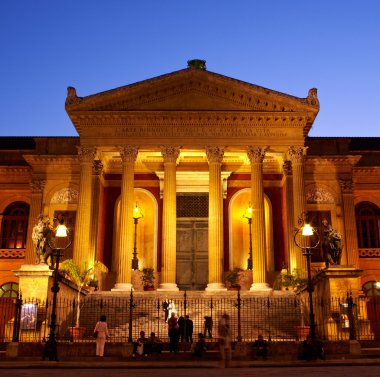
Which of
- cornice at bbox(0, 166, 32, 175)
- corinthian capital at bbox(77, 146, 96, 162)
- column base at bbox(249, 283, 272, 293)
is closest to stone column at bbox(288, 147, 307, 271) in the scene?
column base at bbox(249, 283, 272, 293)

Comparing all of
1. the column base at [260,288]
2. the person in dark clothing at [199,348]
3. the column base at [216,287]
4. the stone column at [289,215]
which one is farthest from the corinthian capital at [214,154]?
the person in dark clothing at [199,348]

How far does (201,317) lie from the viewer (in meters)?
25.1

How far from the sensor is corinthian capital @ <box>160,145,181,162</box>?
104 ft

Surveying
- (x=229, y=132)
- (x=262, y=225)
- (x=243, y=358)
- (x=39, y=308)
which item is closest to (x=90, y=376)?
(x=243, y=358)

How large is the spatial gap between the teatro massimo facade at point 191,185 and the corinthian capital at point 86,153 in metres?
0.05

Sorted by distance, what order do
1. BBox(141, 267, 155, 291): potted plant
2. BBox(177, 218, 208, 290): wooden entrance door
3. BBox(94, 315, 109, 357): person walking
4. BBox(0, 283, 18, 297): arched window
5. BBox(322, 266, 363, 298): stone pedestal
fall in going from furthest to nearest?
1. BBox(0, 283, 18, 297): arched window
2. BBox(177, 218, 208, 290): wooden entrance door
3. BBox(141, 267, 155, 291): potted plant
4. BBox(322, 266, 363, 298): stone pedestal
5. BBox(94, 315, 109, 357): person walking

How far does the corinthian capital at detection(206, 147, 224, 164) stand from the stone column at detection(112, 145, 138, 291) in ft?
13.2

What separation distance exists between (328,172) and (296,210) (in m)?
6.15

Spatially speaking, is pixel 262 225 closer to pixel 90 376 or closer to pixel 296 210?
pixel 296 210

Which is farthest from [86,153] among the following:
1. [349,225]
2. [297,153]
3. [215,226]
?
[349,225]

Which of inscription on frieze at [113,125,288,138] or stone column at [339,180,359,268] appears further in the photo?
stone column at [339,180,359,268]

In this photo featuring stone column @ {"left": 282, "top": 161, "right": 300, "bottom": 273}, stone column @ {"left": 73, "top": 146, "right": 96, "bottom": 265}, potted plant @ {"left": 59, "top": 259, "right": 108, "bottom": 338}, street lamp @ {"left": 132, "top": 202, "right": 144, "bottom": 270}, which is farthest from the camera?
street lamp @ {"left": 132, "top": 202, "right": 144, "bottom": 270}

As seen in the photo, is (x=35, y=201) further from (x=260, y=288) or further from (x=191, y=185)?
(x=260, y=288)

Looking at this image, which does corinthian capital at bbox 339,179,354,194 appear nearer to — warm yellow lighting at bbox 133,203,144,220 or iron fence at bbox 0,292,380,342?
iron fence at bbox 0,292,380,342
